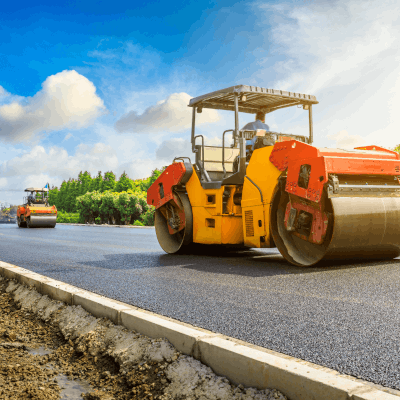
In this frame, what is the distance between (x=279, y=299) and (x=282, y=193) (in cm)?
252

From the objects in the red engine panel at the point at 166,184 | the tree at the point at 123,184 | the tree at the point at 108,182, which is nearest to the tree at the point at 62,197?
the tree at the point at 108,182

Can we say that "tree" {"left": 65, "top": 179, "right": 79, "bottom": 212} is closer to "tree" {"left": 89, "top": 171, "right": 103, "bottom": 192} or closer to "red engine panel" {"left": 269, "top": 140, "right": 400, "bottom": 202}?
"tree" {"left": 89, "top": 171, "right": 103, "bottom": 192}

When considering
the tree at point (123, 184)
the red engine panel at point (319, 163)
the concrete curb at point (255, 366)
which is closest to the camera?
the concrete curb at point (255, 366)

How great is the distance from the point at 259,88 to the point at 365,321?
17.9 ft

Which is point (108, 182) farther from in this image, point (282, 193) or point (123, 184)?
point (282, 193)

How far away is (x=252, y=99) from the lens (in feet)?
28.4

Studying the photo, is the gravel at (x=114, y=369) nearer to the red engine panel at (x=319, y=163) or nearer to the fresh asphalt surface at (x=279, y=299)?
the fresh asphalt surface at (x=279, y=299)

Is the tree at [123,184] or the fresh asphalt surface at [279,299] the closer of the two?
the fresh asphalt surface at [279,299]

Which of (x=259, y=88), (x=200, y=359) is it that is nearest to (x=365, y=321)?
(x=200, y=359)

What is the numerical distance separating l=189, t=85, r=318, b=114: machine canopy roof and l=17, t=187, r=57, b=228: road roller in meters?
22.0

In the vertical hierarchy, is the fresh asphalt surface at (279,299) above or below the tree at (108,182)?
below

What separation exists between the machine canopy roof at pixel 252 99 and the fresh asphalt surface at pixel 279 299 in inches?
115

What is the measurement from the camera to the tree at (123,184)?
74062 mm

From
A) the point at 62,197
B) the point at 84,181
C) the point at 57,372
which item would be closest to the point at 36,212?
the point at 57,372
